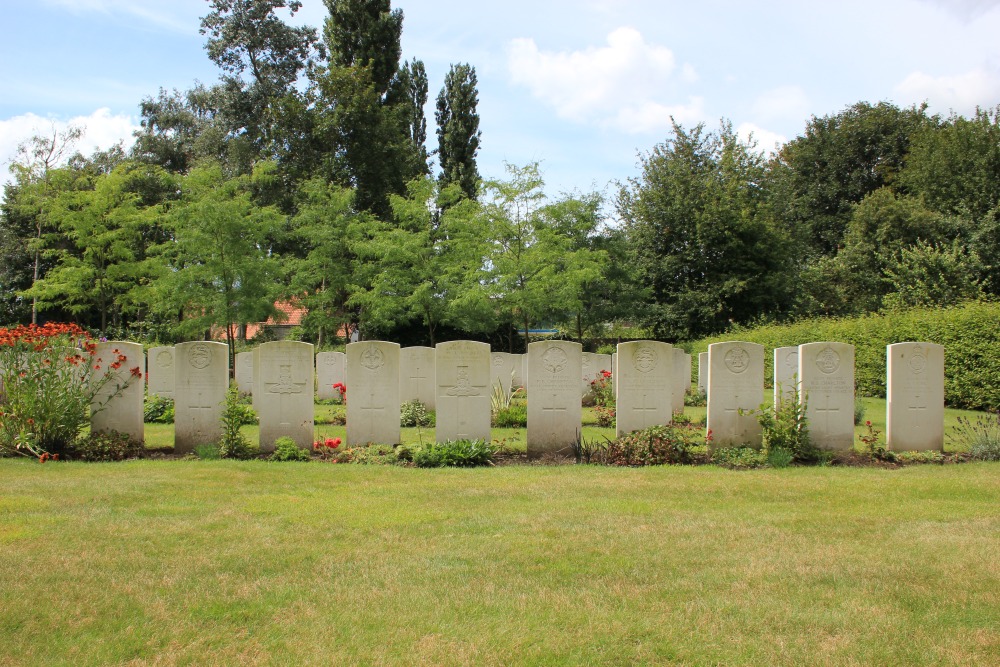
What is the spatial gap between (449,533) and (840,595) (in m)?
2.82

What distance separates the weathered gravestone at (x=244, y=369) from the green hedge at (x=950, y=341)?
15.4 metres

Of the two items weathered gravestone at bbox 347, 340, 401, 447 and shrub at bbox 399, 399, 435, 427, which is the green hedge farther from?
weathered gravestone at bbox 347, 340, 401, 447

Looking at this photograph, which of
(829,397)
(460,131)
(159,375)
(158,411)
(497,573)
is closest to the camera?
(497,573)

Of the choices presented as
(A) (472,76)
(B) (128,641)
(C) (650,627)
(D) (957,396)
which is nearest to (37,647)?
(B) (128,641)

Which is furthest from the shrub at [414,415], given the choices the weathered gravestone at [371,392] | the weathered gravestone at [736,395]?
the weathered gravestone at [736,395]

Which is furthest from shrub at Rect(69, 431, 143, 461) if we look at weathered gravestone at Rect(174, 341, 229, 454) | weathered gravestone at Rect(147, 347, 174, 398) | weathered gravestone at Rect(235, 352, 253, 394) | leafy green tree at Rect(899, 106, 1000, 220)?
leafy green tree at Rect(899, 106, 1000, 220)

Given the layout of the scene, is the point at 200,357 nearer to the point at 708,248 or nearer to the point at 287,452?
the point at 287,452

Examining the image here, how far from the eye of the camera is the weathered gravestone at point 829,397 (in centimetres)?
956

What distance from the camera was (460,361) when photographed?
9938mm

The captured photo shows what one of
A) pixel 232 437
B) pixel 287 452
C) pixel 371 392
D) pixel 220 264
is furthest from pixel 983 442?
pixel 220 264

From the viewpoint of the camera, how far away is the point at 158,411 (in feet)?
47.3

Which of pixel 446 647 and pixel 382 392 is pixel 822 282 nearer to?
pixel 382 392

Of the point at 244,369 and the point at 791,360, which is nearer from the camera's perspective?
the point at 791,360

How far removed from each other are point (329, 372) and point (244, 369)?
203 cm
